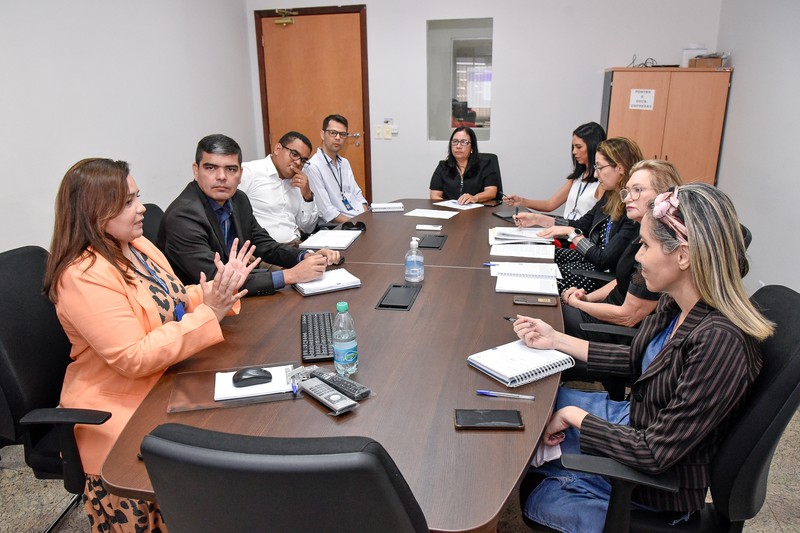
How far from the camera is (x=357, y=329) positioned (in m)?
1.83

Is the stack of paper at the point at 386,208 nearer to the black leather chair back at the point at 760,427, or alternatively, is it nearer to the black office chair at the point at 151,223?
the black office chair at the point at 151,223

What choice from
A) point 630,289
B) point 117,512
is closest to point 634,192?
point 630,289

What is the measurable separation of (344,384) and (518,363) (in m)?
0.48

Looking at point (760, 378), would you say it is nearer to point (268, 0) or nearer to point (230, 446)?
point (230, 446)

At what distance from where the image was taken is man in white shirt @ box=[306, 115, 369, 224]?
4066 mm

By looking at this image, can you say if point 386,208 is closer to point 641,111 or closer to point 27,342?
point 641,111

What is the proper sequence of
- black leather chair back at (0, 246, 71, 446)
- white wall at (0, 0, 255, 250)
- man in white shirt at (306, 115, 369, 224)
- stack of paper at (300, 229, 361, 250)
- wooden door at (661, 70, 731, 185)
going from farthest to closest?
1. wooden door at (661, 70, 731, 185)
2. man in white shirt at (306, 115, 369, 224)
3. white wall at (0, 0, 255, 250)
4. stack of paper at (300, 229, 361, 250)
5. black leather chair back at (0, 246, 71, 446)

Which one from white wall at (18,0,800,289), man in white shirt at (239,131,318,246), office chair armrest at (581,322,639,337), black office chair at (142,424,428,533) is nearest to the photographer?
black office chair at (142,424,428,533)

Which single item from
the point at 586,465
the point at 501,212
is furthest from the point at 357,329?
the point at 501,212

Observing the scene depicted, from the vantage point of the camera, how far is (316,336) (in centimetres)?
174

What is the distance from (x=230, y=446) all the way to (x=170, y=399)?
31.8 inches

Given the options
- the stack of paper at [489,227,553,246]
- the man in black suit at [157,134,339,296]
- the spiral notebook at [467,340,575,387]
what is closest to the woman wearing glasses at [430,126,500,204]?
the stack of paper at [489,227,553,246]

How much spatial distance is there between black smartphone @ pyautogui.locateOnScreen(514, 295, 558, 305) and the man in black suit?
800 millimetres

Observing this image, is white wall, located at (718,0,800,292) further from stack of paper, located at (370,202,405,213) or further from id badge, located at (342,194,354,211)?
id badge, located at (342,194,354,211)
